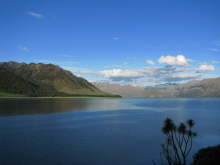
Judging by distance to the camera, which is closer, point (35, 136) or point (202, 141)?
point (202, 141)

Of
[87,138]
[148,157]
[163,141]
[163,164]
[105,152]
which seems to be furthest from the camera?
[87,138]

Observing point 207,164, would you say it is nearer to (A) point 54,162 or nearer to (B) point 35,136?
(A) point 54,162

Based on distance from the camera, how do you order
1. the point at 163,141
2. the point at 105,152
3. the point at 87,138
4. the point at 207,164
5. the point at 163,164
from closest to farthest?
the point at 207,164, the point at 163,164, the point at 105,152, the point at 163,141, the point at 87,138

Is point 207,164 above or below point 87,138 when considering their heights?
above

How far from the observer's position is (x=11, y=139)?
4534cm

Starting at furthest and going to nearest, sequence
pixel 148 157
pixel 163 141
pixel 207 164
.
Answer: pixel 163 141 → pixel 148 157 → pixel 207 164

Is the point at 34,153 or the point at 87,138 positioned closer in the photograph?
the point at 34,153

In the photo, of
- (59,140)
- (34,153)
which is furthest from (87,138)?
(34,153)

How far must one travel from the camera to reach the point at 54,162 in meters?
30.9

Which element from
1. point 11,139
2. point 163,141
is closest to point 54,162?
point 11,139

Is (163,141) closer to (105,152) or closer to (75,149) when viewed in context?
(105,152)

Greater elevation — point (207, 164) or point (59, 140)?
point (207, 164)

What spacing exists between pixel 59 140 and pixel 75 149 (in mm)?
8961

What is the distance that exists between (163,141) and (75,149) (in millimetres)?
19493
